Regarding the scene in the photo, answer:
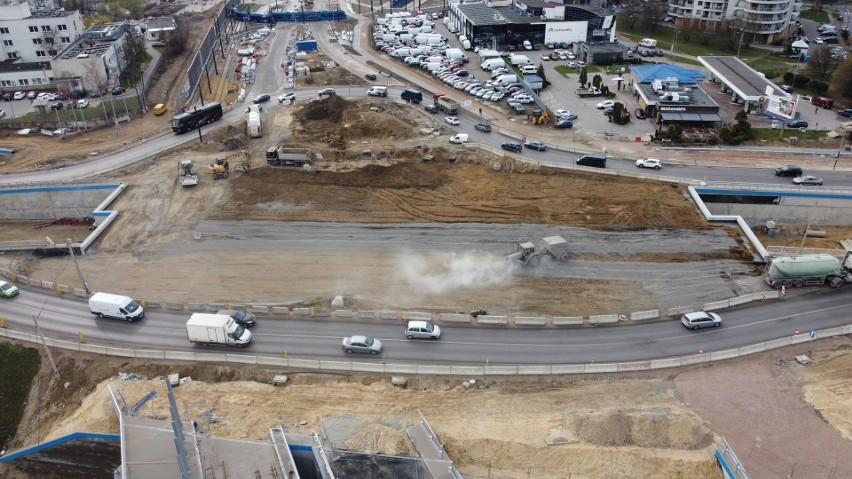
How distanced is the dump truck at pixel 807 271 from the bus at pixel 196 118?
59.4 m

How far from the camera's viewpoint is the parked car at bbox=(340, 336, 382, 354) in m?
35.7

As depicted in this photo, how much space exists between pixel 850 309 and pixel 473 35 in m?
73.1

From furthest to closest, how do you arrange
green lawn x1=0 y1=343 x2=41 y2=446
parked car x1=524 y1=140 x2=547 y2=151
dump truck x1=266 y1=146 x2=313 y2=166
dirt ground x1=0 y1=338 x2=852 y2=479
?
parked car x1=524 y1=140 x2=547 y2=151 → dump truck x1=266 y1=146 x2=313 y2=166 → green lawn x1=0 y1=343 x2=41 y2=446 → dirt ground x1=0 y1=338 x2=852 y2=479

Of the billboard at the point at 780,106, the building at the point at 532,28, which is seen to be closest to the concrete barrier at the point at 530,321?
the billboard at the point at 780,106

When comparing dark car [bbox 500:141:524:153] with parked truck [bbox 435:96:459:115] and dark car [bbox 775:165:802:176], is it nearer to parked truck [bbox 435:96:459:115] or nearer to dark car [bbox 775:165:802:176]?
parked truck [bbox 435:96:459:115]

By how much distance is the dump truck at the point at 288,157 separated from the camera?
59.3 meters

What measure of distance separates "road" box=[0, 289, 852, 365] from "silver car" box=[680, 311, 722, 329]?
0.38 meters

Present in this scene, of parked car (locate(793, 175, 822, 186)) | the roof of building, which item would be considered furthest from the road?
the roof of building

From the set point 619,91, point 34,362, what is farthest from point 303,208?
point 619,91

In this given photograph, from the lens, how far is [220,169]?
5747cm

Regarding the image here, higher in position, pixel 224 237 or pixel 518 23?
pixel 518 23

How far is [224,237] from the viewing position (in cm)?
4900

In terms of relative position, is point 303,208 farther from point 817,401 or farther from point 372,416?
point 817,401

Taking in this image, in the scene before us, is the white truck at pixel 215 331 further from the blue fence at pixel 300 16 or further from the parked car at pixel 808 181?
the blue fence at pixel 300 16
